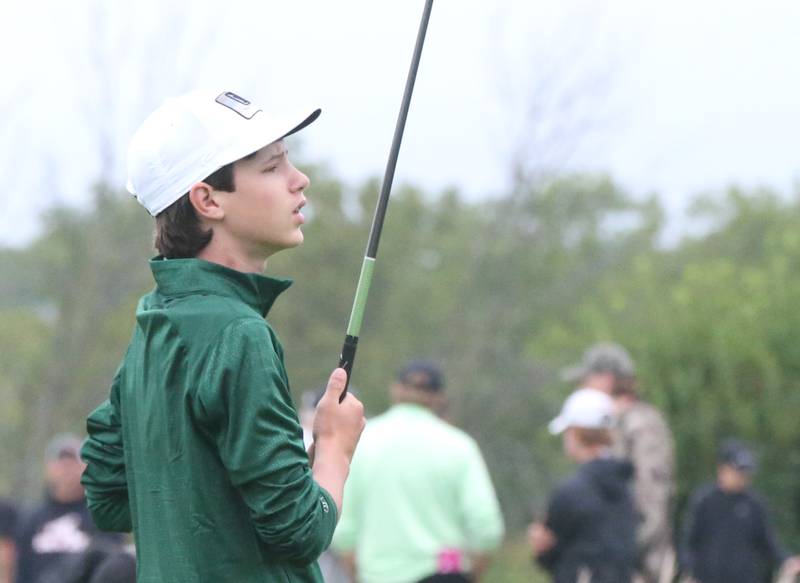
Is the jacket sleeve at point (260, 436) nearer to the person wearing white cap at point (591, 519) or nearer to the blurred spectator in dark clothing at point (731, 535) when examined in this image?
the person wearing white cap at point (591, 519)

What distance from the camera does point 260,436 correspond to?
2361mm

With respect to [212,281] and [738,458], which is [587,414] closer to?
[738,458]

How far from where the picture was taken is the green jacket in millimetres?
2377

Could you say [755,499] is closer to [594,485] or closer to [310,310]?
[594,485]

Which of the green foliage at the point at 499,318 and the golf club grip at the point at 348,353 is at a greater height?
the golf club grip at the point at 348,353

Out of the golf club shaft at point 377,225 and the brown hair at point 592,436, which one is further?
the brown hair at point 592,436

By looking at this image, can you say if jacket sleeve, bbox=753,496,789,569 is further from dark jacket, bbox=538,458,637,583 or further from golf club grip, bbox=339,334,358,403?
golf club grip, bbox=339,334,358,403

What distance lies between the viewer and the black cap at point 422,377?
23.9 ft

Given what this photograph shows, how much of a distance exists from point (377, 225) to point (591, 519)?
13.3 feet

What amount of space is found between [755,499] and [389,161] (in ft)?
26.2

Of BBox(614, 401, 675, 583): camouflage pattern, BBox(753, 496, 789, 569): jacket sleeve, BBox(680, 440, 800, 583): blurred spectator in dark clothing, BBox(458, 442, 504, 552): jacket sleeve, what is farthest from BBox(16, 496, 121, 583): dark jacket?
BBox(753, 496, 789, 569): jacket sleeve

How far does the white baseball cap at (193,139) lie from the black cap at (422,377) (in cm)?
468

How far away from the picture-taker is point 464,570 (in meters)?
7.17

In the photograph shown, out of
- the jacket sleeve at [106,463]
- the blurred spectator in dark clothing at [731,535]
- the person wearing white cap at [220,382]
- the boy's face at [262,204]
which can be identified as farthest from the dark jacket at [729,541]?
the boy's face at [262,204]
